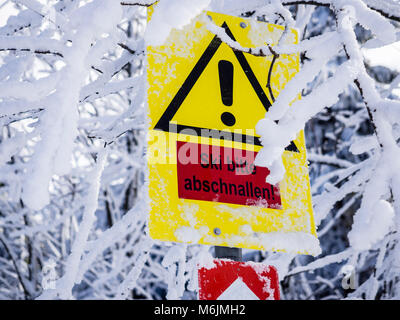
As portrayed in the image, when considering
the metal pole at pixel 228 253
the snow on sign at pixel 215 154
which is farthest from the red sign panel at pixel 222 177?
the metal pole at pixel 228 253

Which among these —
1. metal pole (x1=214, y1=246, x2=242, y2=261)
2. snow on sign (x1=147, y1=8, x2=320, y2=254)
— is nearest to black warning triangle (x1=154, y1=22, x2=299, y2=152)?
snow on sign (x1=147, y1=8, x2=320, y2=254)

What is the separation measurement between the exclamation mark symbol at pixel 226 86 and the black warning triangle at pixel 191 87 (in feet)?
0.13

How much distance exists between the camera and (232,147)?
1251mm

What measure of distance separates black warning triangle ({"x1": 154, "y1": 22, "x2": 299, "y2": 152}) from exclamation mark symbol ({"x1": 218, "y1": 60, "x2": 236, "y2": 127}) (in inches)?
1.5

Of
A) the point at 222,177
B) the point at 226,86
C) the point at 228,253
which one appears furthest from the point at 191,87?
the point at 228,253

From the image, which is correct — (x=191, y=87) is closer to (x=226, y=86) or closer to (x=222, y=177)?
(x=226, y=86)

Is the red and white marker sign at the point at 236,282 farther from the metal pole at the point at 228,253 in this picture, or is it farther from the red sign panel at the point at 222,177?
the red sign panel at the point at 222,177

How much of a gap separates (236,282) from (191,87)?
1.86 ft

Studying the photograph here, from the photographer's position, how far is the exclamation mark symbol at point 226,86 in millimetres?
1285

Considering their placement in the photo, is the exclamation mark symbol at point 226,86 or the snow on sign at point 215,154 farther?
the exclamation mark symbol at point 226,86

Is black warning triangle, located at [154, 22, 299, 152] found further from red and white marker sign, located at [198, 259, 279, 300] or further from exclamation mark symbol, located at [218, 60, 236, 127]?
red and white marker sign, located at [198, 259, 279, 300]
